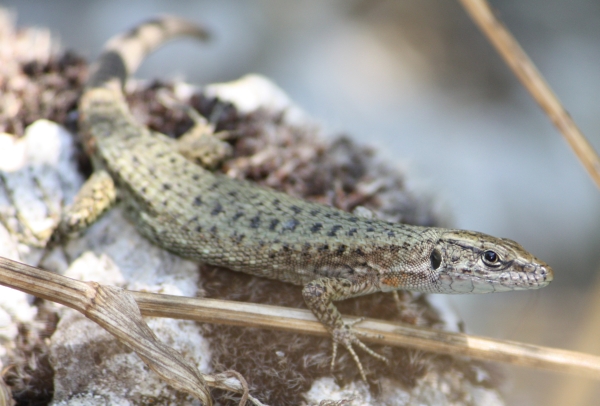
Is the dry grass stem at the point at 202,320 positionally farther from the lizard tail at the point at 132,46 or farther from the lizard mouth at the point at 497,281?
the lizard tail at the point at 132,46

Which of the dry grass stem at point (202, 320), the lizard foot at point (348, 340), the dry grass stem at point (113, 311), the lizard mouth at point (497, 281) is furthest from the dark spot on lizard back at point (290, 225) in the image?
the dry grass stem at point (113, 311)

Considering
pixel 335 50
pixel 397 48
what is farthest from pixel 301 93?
pixel 397 48

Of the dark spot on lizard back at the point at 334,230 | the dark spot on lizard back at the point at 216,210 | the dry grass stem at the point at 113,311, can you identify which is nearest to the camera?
the dry grass stem at the point at 113,311

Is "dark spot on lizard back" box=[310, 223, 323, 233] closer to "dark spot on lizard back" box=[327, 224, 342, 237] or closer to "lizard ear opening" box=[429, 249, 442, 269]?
"dark spot on lizard back" box=[327, 224, 342, 237]

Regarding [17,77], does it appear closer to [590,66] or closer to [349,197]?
[349,197]

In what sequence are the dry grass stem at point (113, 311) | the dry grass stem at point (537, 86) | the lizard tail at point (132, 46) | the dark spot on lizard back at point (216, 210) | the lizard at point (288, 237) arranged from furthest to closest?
the lizard tail at point (132, 46) → the dry grass stem at point (537, 86) → the dark spot on lizard back at point (216, 210) → the lizard at point (288, 237) → the dry grass stem at point (113, 311)

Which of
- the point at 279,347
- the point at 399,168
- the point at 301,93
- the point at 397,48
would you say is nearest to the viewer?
the point at 279,347

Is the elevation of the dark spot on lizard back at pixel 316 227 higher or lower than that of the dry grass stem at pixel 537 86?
lower
